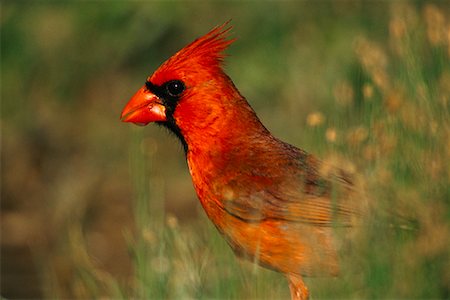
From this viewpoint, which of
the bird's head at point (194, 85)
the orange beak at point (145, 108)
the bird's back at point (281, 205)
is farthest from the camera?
the orange beak at point (145, 108)

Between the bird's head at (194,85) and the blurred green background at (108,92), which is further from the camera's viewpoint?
the blurred green background at (108,92)

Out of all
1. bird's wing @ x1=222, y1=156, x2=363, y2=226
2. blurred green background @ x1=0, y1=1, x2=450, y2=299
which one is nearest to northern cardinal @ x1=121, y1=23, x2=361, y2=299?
bird's wing @ x1=222, y1=156, x2=363, y2=226

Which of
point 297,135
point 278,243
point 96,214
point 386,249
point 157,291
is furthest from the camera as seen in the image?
point 96,214

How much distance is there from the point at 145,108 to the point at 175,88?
170 mm

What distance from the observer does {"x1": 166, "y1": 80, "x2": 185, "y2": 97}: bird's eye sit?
13.4 ft

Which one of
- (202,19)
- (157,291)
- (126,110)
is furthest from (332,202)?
(202,19)

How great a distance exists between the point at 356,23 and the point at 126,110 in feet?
9.40

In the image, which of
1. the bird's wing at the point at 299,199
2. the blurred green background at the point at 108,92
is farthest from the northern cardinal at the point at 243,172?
the blurred green background at the point at 108,92

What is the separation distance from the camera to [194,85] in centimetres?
405

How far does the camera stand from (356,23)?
22.6 ft

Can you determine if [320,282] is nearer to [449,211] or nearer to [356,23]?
[449,211]

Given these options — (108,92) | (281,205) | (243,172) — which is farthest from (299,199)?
(108,92)

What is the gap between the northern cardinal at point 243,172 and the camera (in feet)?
11.9

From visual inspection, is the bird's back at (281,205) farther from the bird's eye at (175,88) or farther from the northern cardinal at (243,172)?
the bird's eye at (175,88)
